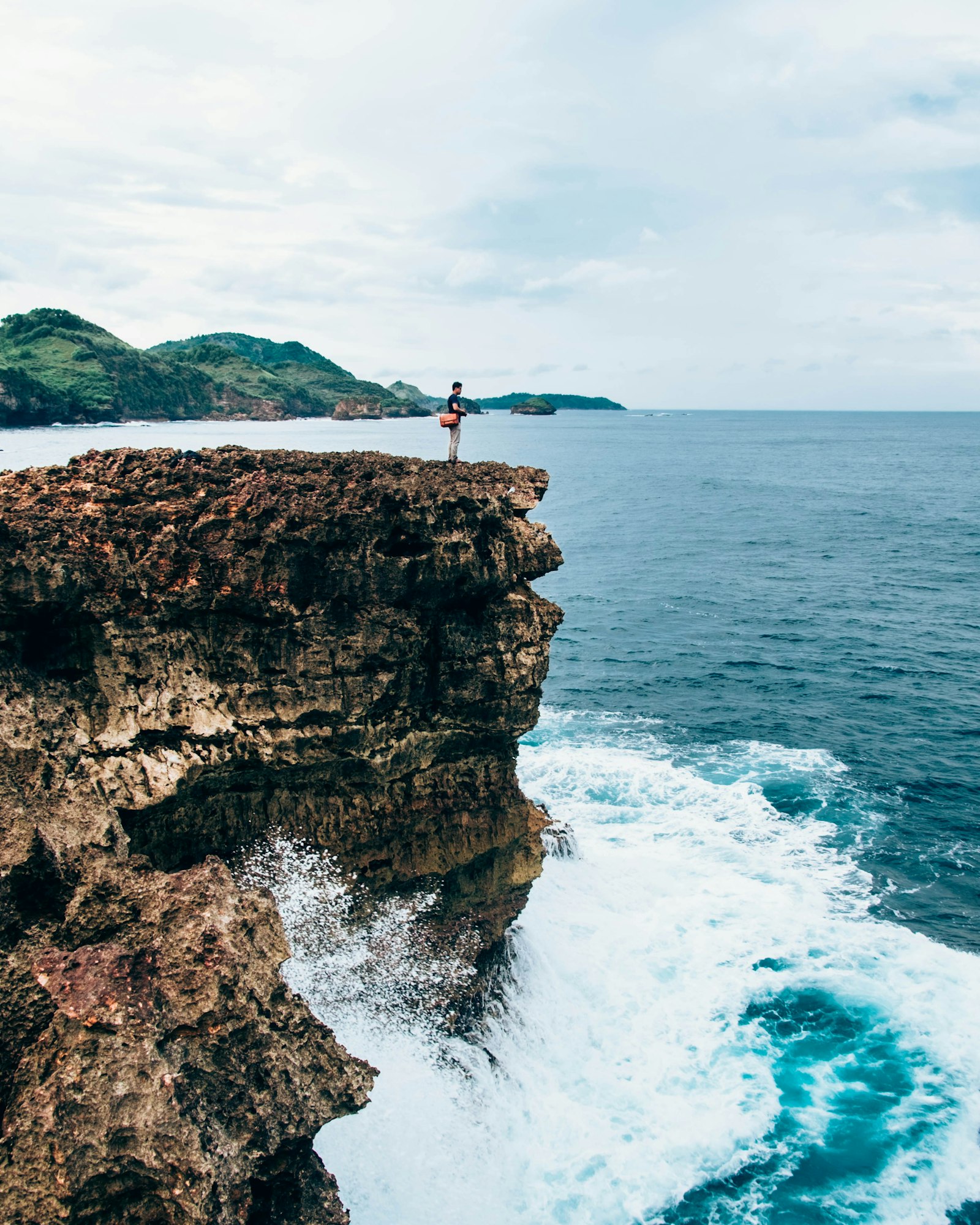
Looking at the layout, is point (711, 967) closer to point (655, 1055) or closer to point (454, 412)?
point (655, 1055)

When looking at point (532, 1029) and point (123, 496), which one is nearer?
point (123, 496)

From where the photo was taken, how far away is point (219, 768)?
17.4 m

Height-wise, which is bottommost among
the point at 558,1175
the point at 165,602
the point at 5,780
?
the point at 558,1175

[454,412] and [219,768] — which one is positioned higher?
[454,412]

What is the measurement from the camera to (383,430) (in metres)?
148

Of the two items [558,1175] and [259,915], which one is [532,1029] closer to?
[558,1175]

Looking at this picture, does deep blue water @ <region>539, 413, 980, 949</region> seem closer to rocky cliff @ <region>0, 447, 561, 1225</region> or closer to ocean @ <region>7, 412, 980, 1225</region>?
ocean @ <region>7, 412, 980, 1225</region>

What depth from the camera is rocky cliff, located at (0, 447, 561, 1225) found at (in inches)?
346

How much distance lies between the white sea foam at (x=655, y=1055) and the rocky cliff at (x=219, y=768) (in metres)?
2.50

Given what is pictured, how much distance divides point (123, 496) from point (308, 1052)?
476 inches

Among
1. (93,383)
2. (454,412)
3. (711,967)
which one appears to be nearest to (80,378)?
(93,383)

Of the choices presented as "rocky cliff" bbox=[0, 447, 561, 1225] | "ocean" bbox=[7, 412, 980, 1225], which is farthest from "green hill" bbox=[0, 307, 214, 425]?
"rocky cliff" bbox=[0, 447, 561, 1225]

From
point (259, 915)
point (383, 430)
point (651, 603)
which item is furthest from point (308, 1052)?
point (383, 430)

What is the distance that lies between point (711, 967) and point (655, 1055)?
368 cm
